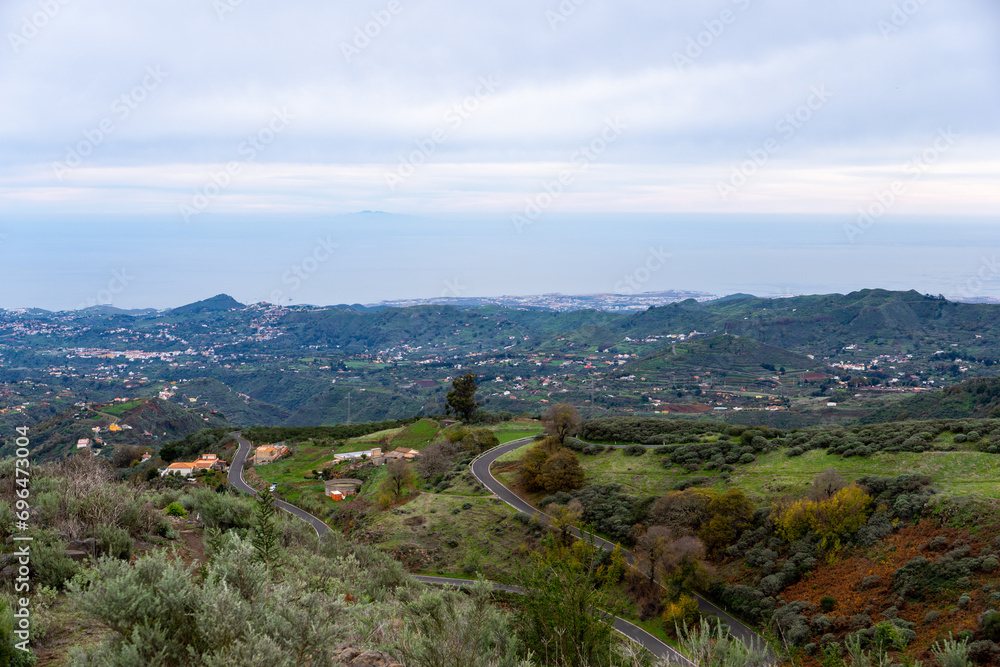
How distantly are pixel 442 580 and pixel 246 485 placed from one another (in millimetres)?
20297

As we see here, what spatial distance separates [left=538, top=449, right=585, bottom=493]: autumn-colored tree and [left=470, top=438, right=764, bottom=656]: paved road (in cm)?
146

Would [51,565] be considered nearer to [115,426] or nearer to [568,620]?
[568,620]

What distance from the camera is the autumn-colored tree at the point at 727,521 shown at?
66.6 feet

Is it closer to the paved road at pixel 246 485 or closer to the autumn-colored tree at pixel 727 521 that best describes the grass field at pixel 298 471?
the paved road at pixel 246 485

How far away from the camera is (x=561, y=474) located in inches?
1073

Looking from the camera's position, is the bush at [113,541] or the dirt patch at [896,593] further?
the dirt patch at [896,593]

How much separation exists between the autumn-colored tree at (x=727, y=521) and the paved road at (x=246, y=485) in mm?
14481

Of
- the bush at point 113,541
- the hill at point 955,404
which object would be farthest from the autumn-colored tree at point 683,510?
the hill at point 955,404

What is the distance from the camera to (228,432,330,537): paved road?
1018 inches

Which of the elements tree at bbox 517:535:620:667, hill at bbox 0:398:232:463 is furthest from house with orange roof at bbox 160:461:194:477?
tree at bbox 517:535:620:667

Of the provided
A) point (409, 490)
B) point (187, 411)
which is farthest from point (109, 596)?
point (187, 411)

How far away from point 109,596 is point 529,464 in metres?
25.2

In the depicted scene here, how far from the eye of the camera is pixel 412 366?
13738 centimetres

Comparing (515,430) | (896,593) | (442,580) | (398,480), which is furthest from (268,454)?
(896,593)
